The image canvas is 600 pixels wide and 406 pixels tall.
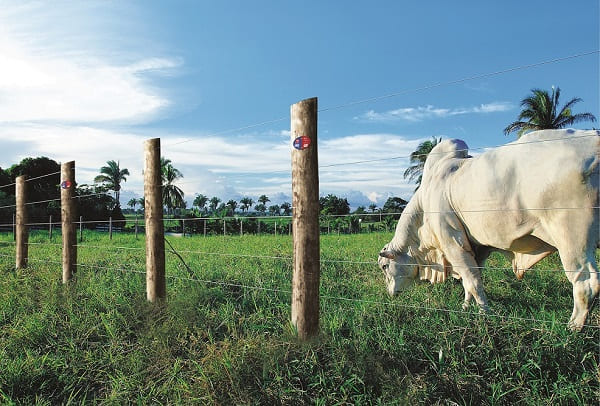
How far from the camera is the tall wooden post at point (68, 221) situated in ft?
21.8

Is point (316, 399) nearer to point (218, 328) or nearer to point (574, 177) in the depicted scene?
point (218, 328)

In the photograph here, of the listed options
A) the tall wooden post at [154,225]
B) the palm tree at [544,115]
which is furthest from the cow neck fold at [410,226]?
the palm tree at [544,115]

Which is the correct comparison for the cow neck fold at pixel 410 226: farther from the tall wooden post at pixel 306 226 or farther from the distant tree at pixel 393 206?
the tall wooden post at pixel 306 226

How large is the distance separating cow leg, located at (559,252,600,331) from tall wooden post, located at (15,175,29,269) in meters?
8.04

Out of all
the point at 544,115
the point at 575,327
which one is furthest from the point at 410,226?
the point at 544,115

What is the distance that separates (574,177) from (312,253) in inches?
89.7

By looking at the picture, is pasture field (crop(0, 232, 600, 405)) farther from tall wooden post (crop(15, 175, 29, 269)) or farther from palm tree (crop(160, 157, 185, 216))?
palm tree (crop(160, 157, 185, 216))

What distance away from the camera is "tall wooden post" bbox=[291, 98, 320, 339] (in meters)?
3.82

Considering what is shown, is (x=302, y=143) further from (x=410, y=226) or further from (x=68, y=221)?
(x=68, y=221)

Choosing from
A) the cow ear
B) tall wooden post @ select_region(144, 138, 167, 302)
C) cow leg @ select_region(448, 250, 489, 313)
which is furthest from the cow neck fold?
tall wooden post @ select_region(144, 138, 167, 302)

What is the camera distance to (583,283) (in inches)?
154

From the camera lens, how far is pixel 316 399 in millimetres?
3227

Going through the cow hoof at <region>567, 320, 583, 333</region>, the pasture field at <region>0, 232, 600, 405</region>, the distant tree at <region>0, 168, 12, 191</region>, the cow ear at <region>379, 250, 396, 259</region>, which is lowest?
the pasture field at <region>0, 232, 600, 405</region>

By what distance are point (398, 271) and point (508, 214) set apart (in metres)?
1.83
